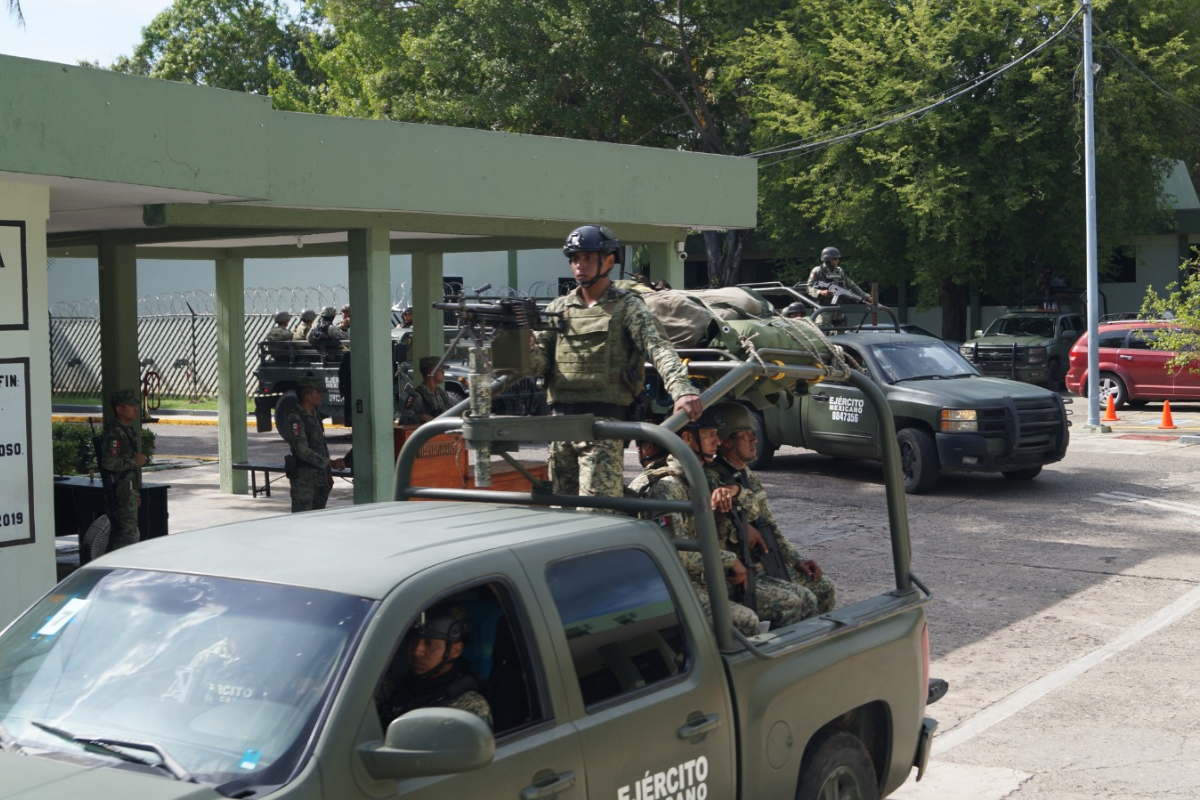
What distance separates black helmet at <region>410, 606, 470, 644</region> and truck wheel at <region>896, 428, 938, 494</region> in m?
11.7

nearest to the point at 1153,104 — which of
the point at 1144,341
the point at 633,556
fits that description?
the point at 1144,341

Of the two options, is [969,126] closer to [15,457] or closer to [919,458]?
[919,458]

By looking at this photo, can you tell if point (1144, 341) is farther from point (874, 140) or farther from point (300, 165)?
point (300, 165)

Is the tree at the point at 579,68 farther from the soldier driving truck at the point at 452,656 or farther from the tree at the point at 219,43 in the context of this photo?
the soldier driving truck at the point at 452,656

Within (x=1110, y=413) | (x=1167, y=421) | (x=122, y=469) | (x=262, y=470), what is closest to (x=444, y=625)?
(x=122, y=469)

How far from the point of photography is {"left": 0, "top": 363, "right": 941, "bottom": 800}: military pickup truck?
3098 millimetres

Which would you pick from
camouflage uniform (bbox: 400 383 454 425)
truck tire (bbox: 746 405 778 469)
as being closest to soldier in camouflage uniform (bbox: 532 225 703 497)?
camouflage uniform (bbox: 400 383 454 425)

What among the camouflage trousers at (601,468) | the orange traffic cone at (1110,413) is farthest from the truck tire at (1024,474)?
the camouflage trousers at (601,468)

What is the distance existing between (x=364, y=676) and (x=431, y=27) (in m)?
34.9

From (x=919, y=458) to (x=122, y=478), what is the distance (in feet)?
27.6

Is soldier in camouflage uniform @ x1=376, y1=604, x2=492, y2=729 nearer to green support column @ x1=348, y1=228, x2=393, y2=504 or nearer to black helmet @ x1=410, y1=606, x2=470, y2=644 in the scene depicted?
black helmet @ x1=410, y1=606, x2=470, y2=644

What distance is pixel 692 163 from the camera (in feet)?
45.8

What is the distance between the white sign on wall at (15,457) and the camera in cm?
807

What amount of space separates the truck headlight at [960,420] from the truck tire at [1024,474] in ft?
4.43
